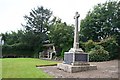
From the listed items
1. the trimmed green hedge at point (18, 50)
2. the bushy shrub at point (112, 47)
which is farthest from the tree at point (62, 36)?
the trimmed green hedge at point (18, 50)

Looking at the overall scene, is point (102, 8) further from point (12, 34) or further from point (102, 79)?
point (102, 79)

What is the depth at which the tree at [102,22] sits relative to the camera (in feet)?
108

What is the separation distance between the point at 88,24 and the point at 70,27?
4021 millimetres

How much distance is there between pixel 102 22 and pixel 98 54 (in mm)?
10204

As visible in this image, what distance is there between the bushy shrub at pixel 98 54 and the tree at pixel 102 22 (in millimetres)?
7860

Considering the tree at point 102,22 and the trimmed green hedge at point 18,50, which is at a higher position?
the tree at point 102,22

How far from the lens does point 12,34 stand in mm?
46500

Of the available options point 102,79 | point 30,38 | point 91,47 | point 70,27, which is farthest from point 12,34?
point 102,79

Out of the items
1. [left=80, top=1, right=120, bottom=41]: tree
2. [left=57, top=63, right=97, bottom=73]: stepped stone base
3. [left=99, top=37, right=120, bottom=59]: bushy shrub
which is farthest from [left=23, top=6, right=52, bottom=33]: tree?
[left=57, top=63, right=97, bottom=73]: stepped stone base

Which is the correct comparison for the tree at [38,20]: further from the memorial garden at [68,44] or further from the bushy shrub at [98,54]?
the bushy shrub at [98,54]

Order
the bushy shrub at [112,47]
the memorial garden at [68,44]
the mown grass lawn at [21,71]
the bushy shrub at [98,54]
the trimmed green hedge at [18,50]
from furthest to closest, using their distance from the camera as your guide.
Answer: the trimmed green hedge at [18,50]
the bushy shrub at [112,47]
the bushy shrub at [98,54]
the memorial garden at [68,44]
the mown grass lawn at [21,71]

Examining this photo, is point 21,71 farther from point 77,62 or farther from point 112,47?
point 112,47

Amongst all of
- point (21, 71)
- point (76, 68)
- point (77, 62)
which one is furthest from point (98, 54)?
point (21, 71)

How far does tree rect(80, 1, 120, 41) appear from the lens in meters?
32.8
